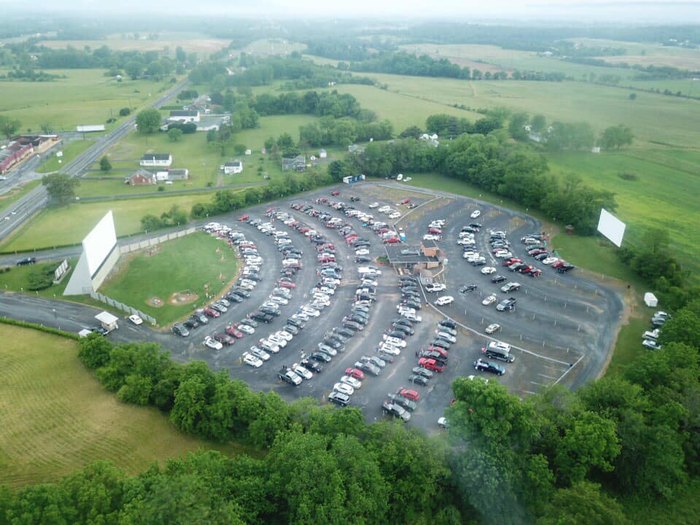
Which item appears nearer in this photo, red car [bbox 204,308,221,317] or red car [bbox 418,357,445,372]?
red car [bbox 418,357,445,372]

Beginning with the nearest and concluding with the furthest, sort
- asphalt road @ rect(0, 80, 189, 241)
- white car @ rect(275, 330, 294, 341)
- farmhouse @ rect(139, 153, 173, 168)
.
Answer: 1. white car @ rect(275, 330, 294, 341)
2. asphalt road @ rect(0, 80, 189, 241)
3. farmhouse @ rect(139, 153, 173, 168)

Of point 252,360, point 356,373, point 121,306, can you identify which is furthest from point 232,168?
point 356,373

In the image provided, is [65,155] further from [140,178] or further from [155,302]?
[155,302]

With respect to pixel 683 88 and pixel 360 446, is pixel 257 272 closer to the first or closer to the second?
pixel 360 446

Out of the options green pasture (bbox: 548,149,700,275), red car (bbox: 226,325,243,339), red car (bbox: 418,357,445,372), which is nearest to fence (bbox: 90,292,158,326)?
red car (bbox: 226,325,243,339)

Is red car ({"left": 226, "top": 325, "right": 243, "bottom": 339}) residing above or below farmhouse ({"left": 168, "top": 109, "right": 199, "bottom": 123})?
below

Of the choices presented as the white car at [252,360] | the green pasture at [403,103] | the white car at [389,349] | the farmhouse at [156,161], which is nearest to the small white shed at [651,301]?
the white car at [389,349]

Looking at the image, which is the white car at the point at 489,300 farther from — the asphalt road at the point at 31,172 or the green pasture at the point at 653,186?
the asphalt road at the point at 31,172

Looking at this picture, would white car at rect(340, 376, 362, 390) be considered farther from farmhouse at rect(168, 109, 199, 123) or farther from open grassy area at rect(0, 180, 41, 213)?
farmhouse at rect(168, 109, 199, 123)
